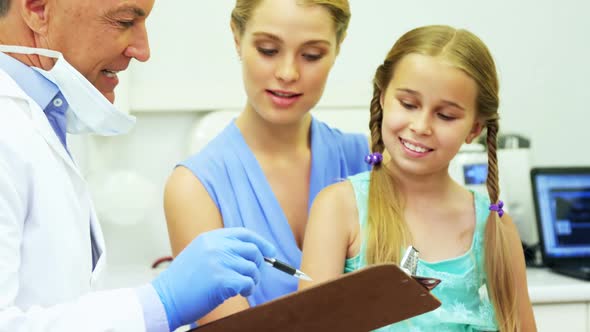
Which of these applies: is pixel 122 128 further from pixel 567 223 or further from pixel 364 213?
pixel 567 223

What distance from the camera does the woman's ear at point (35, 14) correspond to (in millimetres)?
1006

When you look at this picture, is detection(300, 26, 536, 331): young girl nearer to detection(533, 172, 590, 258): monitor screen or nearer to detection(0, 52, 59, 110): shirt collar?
detection(0, 52, 59, 110): shirt collar

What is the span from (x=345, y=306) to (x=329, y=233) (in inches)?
19.0

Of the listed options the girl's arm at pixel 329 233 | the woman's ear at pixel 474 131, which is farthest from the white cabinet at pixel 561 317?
the girl's arm at pixel 329 233

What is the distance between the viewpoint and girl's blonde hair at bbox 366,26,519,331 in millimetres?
1397

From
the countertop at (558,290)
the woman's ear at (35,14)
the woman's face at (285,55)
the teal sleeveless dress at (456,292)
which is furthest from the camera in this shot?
the countertop at (558,290)

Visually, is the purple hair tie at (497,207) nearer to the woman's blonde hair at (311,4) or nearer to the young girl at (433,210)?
the young girl at (433,210)

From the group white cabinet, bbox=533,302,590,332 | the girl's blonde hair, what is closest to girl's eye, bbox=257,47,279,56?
the girl's blonde hair

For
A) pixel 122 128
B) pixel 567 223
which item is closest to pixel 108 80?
pixel 122 128

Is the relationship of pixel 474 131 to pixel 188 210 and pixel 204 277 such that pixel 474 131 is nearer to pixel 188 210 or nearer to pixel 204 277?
pixel 188 210

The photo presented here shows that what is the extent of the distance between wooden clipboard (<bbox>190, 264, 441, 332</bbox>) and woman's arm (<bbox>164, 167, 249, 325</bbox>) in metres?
0.50

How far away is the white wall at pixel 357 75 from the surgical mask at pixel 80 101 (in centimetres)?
122

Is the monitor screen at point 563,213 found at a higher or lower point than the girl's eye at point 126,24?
lower

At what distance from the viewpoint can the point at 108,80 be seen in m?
1.13
